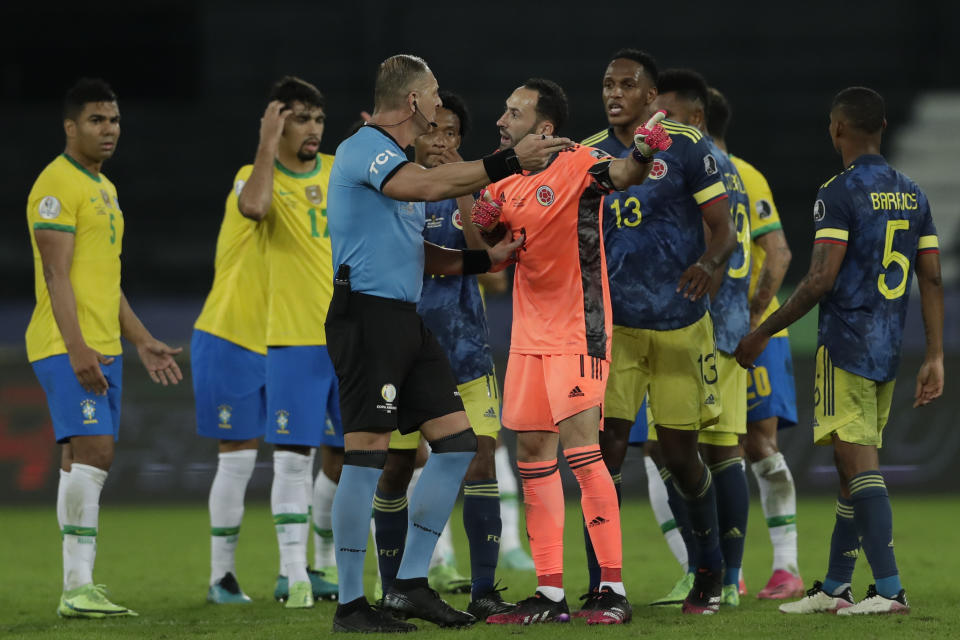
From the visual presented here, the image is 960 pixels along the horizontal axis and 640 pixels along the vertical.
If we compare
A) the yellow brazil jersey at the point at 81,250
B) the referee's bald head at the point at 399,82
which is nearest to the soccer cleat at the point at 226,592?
the yellow brazil jersey at the point at 81,250

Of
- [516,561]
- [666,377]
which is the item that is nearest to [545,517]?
[666,377]

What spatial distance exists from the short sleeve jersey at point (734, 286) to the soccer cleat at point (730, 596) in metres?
1.17

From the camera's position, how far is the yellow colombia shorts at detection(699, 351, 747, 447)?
6398 mm

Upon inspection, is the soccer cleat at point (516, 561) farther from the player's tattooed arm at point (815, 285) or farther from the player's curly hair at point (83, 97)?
the player's curly hair at point (83, 97)

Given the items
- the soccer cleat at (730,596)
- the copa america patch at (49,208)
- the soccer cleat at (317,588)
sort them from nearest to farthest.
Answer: the soccer cleat at (730,596), the copa america patch at (49,208), the soccer cleat at (317,588)

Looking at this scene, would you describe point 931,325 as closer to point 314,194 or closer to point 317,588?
point 314,194

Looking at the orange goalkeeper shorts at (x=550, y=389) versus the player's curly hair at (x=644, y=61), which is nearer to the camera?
the orange goalkeeper shorts at (x=550, y=389)

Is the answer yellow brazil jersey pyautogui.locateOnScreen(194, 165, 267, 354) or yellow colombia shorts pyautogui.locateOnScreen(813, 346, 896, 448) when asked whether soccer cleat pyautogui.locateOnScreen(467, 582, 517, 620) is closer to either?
yellow colombia shorts pyautogui.locateOnScreen(813, 346, 896, 448)

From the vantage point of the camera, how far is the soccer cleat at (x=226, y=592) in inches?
263

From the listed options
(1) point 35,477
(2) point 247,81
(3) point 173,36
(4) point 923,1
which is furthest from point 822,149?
(1) point 35,477

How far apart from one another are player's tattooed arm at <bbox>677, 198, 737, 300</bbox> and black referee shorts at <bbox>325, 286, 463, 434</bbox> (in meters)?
1.26

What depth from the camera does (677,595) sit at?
6.31 metres

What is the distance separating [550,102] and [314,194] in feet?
5.77

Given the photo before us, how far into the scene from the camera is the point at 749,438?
7.36m
